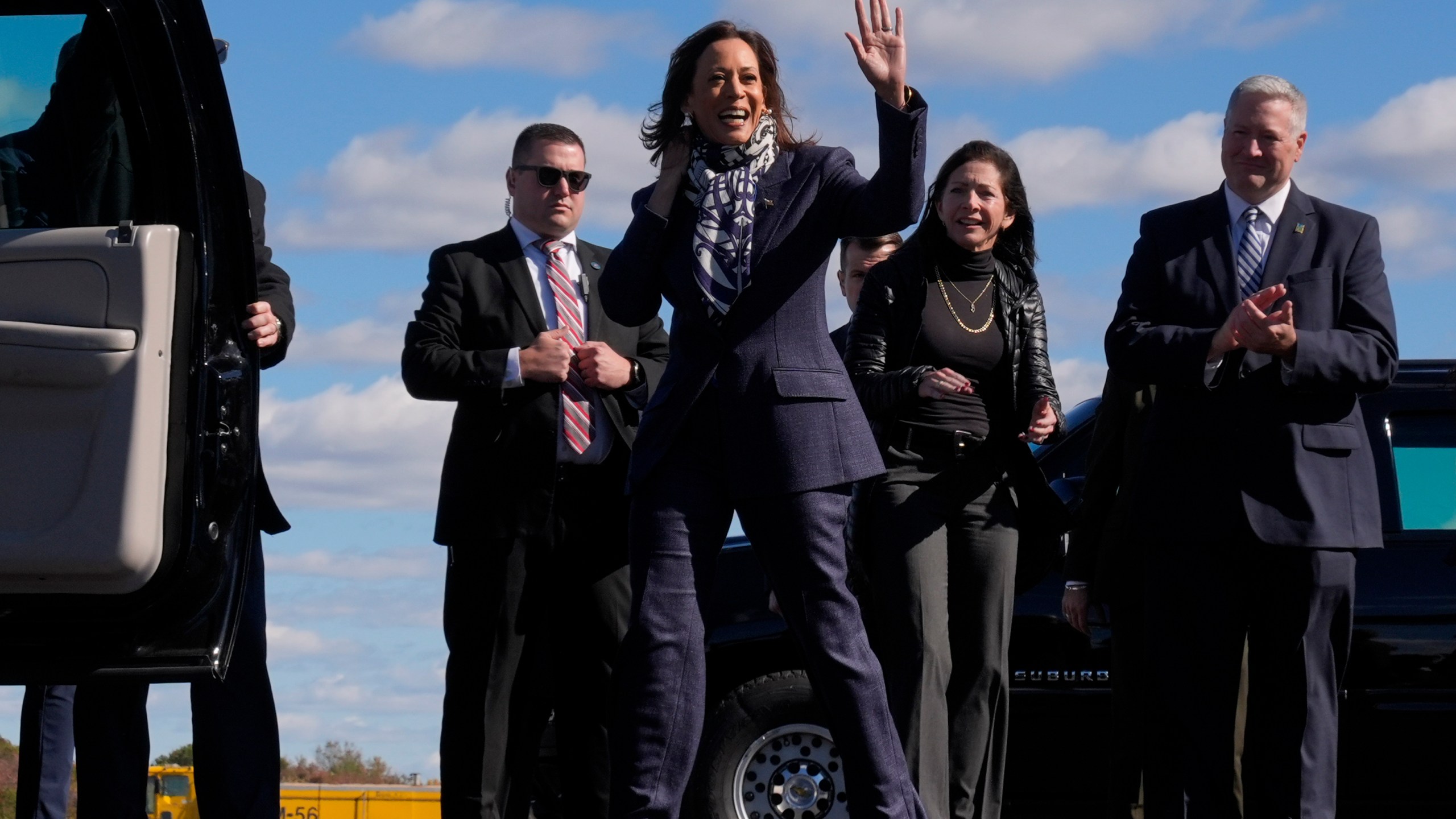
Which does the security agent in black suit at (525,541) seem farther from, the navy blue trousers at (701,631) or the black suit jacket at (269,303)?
the navy blue trousers at (701,631)

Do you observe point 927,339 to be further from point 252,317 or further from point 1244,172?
point 252,317

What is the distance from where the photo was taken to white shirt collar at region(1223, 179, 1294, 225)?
16.8ft

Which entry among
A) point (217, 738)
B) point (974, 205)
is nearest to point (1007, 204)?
point (974, 205)

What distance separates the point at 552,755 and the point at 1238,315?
10.7ft

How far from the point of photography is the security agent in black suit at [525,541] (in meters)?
5.28

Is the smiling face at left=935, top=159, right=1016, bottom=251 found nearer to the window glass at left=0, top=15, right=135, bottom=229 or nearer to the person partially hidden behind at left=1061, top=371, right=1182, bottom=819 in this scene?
the person partially hidden behind at left=1061, top=371, right=1182, bottom=819

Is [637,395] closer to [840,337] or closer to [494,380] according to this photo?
[494,380]

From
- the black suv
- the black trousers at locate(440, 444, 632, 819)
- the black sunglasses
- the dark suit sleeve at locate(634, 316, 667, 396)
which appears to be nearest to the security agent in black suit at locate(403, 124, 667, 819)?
the black trousers at locate(440, 444, 632, 819)

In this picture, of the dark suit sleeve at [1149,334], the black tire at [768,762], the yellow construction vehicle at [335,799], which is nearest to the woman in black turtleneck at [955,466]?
the dark suit sleeve at [1149,334]

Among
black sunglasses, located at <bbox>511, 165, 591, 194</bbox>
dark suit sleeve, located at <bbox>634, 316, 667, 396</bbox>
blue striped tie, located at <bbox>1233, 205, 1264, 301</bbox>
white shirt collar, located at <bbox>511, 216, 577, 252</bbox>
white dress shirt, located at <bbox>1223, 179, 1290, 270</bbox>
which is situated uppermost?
black sunglasses, located at <bbox>511, 165, 591, 194</bbox>

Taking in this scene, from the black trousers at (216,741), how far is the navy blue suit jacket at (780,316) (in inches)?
43.4

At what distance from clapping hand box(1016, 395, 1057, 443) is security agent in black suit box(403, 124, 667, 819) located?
118cm

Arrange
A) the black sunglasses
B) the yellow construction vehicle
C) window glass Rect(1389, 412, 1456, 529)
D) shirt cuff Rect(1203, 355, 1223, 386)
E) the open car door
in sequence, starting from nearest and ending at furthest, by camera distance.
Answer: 1. the open car door
2. shirt cuff Rect(1203, 355, 1223, 386)
3. the black sunglasses
4. window glass Rect(1389, 412, 1456, 529)
5. the yellow construction vehicle

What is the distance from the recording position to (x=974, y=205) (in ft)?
18.8
